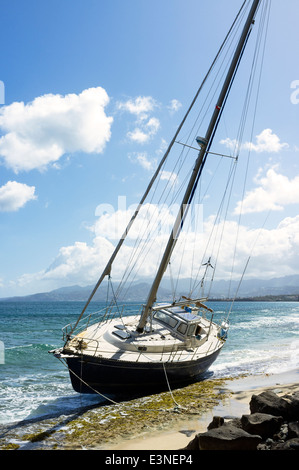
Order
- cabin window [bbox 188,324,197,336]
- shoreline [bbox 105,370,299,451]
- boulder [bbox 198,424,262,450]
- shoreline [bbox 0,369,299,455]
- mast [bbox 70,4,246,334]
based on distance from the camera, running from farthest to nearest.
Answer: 1. cabin window [bbox 188,324,197,336]
2. mast [bbox 70,4,246,334]
3. shoreline [bbox 0,369,299,455]
4. shoreline [bbox 105,370,299,451]
5. boulder [bbox 198,424,262,450]

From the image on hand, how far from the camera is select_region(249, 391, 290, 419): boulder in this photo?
10.1m

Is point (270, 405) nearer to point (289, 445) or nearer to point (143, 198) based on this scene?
point (289, 445)

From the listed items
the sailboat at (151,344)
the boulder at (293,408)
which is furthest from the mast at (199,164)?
the boulder at (293,408)

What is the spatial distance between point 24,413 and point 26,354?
12.9 m

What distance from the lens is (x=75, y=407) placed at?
14062 millimetres

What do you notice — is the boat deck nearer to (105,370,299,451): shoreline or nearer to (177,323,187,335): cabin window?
(177,323,187,335): cabin window

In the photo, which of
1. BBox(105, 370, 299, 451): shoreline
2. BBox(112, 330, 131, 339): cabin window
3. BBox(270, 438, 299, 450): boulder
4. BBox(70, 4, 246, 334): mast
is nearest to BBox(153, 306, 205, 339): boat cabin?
BBox(112, 330, 131, 339): cabin window

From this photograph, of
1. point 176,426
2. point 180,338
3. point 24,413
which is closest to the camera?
point 176,426

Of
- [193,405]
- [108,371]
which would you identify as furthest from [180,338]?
[108,371]

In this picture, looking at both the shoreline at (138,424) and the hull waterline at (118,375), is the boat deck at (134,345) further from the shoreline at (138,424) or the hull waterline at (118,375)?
the shoreline at (138,424)

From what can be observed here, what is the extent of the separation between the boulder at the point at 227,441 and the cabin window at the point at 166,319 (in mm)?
10250

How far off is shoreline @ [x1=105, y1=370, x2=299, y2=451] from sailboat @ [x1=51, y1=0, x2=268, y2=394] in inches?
93.2

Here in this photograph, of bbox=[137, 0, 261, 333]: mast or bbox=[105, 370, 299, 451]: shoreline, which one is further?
bbox=[137, 0, 261, 333]: mast
